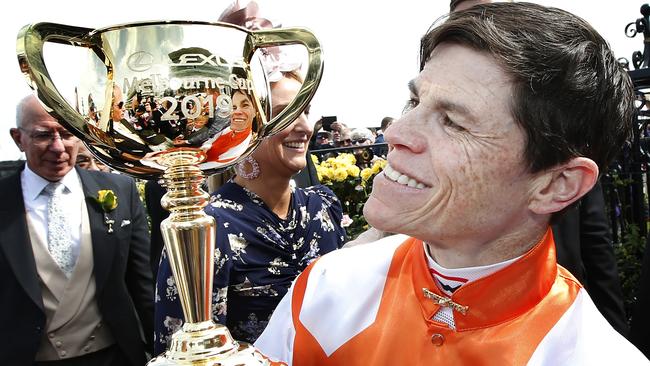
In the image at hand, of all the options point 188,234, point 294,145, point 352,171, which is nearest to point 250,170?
point 294,145

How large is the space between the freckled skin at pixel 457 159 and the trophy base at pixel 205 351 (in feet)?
1.24

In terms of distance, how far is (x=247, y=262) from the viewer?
2400mm

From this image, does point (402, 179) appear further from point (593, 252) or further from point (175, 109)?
point (593, 252)

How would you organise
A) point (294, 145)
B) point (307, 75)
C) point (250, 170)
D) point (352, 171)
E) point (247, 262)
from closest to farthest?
point (307, 75)
point (247, 262)
point (250, 170)
point (294, 145)
point (352, 171)

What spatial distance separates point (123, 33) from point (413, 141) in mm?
586

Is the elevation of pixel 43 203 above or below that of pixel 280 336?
below

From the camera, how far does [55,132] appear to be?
12.2 ft

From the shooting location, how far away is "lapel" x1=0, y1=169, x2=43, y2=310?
3.34 metres

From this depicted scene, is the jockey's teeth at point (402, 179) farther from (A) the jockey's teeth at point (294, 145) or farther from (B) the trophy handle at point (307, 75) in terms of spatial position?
(A) the jockey's teeth at point (294, 145)

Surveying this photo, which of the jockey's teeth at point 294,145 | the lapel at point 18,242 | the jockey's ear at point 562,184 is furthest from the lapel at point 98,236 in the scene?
the jockey's ear at point 562,184

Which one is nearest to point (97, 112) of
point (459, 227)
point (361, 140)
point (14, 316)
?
point (459, 227)

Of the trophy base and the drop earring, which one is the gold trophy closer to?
the trophy base

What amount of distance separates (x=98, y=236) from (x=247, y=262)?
1597 mm

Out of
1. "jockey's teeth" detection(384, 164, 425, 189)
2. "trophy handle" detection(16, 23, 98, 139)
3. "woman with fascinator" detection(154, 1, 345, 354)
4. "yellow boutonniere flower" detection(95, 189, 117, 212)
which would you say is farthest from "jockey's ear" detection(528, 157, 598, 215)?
"yellow boutonniere flower" detection(95, 189, 117, 212)
